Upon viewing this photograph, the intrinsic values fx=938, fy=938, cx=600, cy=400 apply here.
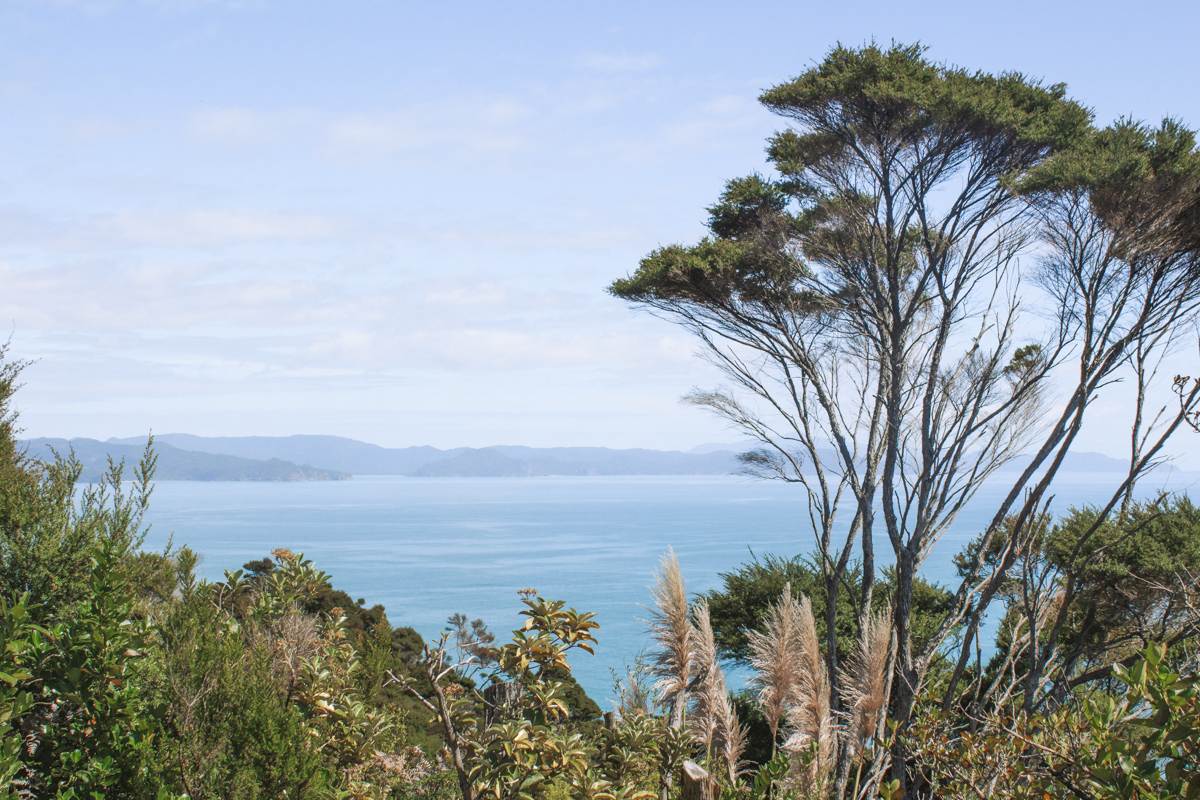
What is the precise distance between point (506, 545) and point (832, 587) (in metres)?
69.0

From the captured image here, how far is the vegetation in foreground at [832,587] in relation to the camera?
347 centimetres

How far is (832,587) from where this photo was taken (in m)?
10.3

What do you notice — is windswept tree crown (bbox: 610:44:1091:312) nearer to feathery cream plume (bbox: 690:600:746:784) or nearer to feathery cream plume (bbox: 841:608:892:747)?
feathery cream plume (bbox: 841:608:892:747)

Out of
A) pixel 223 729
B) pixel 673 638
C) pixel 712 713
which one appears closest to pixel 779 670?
pixel 712 713

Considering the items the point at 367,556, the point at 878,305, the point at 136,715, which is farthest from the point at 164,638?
the point at 367,556

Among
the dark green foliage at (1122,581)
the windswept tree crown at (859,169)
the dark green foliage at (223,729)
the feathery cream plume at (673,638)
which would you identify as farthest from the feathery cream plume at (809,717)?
the dark green foliage at (1122,581)

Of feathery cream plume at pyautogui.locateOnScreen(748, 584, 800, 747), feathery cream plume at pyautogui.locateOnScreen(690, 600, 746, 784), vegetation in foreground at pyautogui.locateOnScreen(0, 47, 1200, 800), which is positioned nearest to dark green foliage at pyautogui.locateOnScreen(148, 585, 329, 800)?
vegetation in foreground at pyautogui.locateOnScreen(0, 47, 1200, 800)

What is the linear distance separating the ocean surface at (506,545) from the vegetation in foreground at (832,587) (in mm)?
5903

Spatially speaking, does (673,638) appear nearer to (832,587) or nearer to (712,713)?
(712,713)

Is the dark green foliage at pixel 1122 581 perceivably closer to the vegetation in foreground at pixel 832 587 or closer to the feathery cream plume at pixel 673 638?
the vegetation in foreground at pixel 832 587

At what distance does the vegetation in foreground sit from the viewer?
3469 mm

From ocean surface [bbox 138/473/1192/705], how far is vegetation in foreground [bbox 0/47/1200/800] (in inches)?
232

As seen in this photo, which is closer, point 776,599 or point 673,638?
point 673,638

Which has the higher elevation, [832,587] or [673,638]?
[673,638]
